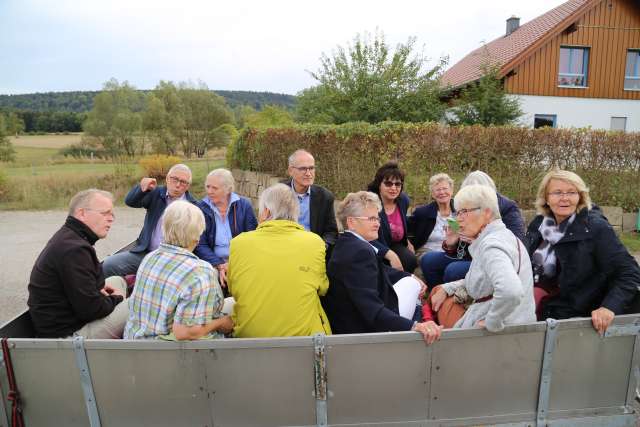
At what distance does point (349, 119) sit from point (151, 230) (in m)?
10.9

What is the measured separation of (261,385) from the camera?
89.6 inches

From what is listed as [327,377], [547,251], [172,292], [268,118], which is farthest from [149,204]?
[268,118]

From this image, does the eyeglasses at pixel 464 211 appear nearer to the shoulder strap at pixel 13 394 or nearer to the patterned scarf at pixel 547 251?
the patterned scarf at pixel 547 251

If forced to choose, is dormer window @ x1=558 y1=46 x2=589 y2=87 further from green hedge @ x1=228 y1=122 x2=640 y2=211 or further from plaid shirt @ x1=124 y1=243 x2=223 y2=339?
plaid shirt @ x1=124 y1=243 x2=223 y2=339

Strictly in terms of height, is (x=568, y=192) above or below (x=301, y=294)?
above

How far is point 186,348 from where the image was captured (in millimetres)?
2234

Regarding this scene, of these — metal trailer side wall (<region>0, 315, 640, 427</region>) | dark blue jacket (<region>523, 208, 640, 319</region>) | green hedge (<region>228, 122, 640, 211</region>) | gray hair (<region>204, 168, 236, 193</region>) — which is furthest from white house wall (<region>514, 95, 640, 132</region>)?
metal trailer side wall (<region>0, 315, 640, 427</region>)

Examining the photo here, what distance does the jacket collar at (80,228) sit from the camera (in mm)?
2880

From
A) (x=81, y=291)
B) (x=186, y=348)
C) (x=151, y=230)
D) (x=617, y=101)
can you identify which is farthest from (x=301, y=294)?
(x=617, y=101)

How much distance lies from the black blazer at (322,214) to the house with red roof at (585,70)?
697 inches

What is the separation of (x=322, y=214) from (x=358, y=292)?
2.28 m

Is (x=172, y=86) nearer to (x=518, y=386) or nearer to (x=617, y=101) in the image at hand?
(x=617, y=101)

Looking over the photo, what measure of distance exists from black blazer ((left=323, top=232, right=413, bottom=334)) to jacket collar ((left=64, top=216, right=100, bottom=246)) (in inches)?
62.0

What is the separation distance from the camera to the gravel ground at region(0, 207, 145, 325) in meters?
6.08
